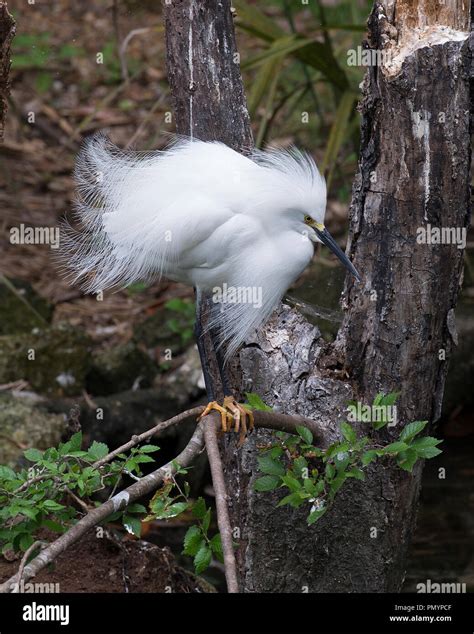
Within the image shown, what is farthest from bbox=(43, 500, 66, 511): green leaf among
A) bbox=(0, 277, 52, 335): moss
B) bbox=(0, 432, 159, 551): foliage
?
bbox=(0, 277, 52, 335): moss

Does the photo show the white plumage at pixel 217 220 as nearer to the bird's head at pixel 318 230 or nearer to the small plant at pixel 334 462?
the bird's head at pixel 318 230

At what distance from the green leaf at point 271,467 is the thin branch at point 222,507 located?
0.18 meters

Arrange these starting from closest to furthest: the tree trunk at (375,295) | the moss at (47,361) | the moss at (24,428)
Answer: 1. the tree trunk at (375,295)
2. the moss at (24,428)
3. the moss at (47,361)

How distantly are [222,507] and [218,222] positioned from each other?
1151mm

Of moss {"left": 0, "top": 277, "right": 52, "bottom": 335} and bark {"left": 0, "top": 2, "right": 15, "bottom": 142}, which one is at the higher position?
bark {"left": 0, "top": 2, "right": 15, "bottom": 142}

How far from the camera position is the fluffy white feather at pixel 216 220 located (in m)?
3.02

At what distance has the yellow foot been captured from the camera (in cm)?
278

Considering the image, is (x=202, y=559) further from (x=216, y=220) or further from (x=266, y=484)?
(x=216, y=220)

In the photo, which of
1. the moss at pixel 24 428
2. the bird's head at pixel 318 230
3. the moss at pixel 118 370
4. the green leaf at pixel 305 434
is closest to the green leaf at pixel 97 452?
the green leaf at pixel 305 434

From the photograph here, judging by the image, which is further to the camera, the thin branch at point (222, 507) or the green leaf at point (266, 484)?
the green leaf at point (266, 484)

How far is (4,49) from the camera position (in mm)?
2814

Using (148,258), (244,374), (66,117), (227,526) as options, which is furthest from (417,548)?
(66,117)

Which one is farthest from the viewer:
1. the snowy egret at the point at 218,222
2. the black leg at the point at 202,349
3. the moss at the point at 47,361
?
the moss at the point at 47,361

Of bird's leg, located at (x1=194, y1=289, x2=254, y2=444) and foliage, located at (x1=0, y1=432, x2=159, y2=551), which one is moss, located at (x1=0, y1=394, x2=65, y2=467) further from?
foliage, located at (x1=0, y1=432, x2=159, y2=551)
